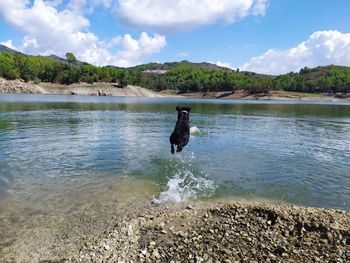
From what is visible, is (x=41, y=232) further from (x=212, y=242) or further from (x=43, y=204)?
(x=212, y=242)

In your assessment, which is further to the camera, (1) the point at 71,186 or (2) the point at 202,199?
(1) the point at 71,186

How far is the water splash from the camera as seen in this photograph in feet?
47.5

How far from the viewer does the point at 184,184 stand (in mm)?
16500

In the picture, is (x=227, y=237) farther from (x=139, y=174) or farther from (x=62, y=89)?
(x=62, y=89)

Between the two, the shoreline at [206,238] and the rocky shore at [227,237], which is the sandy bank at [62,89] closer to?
the shoreline at [206,238]

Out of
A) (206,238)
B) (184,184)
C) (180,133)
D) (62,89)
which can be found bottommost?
(184,184)

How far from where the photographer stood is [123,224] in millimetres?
11031

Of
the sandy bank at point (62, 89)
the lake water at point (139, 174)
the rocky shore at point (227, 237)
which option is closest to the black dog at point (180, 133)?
the lake water at point (139, 174)

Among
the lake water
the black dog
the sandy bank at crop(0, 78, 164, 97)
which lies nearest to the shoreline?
the lake water

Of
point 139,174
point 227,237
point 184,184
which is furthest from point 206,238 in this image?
point 139,174

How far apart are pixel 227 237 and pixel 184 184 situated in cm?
684

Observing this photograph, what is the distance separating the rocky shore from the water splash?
2.02m

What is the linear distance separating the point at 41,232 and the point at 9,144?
56.7 feet

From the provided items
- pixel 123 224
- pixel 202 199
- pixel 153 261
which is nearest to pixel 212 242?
pixel 153 261
